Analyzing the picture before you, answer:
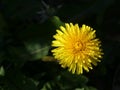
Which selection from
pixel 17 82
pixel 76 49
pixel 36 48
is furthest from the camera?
pixel 36 48

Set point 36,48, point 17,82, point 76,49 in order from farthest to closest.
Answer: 1. point 36,48
2. point 17,82
3. point 76,49

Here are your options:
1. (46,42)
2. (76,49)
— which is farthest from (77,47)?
(46,42)

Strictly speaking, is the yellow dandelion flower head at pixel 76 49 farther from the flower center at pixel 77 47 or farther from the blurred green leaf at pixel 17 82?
the blurred green leaf at pixel 17 82

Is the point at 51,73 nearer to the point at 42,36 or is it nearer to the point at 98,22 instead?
the point at 42,36

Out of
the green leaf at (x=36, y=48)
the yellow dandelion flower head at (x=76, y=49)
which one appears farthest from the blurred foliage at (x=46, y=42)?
the yellow dandelion flower head at (x=76, y=49)

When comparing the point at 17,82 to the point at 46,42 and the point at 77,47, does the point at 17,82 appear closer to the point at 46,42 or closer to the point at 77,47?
the point at 46,42

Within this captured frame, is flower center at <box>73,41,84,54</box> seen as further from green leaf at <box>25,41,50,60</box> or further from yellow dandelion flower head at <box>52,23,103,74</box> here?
green leaf at <box>25,41,50,60</box>

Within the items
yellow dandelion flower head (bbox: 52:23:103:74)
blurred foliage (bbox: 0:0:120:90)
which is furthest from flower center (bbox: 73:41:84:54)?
blurred foliage (bbox: 0:0:120:90)
